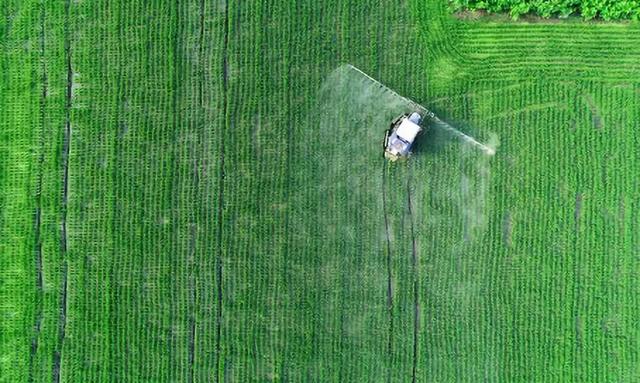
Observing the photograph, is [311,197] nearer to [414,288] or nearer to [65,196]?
[414,288]

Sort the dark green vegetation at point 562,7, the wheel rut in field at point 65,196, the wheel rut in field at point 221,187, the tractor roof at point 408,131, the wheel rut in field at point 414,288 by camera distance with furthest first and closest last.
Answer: the wheel rut in field at point 65,196 → the wheel rut in field at point 221,187 → the dark green vegetation at point 562,7 → the wheel rut in field at point 414,288 → the tractor roof at point 408,131

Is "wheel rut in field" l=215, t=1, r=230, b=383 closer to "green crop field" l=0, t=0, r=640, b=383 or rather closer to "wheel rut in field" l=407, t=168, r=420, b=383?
"green crop field" l=0, t=0, r=640, b=383

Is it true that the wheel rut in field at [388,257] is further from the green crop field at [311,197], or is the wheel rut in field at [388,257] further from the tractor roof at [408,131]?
the tractor roof at [408,131]

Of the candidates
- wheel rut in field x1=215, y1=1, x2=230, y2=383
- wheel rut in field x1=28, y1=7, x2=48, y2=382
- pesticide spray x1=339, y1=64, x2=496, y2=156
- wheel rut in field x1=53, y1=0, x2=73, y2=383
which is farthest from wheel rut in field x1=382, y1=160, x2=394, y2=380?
wheel rut in field x1=28, y1=7, x2=48, y2=382

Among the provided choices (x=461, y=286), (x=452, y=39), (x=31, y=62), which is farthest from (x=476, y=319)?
(x=31, y=62)

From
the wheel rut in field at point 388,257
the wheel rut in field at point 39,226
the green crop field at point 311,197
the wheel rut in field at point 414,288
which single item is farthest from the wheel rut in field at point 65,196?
the wheel rut in field at point 414,288
